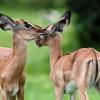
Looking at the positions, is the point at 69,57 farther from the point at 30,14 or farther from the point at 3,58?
the point at 30,14

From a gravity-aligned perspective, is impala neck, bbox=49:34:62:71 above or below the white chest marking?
above

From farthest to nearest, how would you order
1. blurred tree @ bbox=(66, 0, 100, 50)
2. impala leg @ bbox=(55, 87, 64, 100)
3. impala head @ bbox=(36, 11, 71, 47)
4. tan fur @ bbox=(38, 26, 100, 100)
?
blurred tree @ bbox=(66, 0, 100, 50) → impala head @ bbox=(36, 11, 71, 47) → impala leg @ bbox=(55, 87, 64, 100) → tan fur @ bbox=(38, 26, 100, 100)

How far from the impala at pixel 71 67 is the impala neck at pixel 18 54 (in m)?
0.38

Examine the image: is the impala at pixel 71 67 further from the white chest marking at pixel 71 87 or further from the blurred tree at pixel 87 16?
the blurred tree at pixel 87 16

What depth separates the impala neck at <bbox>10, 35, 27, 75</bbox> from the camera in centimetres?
1105

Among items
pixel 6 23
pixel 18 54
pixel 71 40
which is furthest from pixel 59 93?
pixel 71 40

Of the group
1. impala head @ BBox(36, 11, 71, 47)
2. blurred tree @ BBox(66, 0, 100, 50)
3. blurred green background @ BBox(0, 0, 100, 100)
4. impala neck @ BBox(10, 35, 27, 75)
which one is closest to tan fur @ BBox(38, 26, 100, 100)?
impala head @ BBox(36, 11, 71, 47)

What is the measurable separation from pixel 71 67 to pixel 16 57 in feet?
3.58

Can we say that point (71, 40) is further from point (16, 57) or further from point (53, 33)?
point (16, 57)

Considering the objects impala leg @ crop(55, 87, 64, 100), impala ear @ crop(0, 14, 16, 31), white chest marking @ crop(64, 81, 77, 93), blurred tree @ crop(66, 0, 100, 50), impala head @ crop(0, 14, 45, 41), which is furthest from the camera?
blurred tree @ crop(66, 0, 100, 50)

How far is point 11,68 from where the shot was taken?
36.7 feet

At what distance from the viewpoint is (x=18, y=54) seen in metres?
11.1

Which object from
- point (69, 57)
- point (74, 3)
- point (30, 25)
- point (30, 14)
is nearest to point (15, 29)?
point (30, 25)

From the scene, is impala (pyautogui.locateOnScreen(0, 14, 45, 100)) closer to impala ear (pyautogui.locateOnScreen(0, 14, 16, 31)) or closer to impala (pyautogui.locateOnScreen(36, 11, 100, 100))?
impala ear (pyautogui.locateOnScreen(0, 14, 16, 31))
